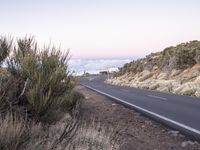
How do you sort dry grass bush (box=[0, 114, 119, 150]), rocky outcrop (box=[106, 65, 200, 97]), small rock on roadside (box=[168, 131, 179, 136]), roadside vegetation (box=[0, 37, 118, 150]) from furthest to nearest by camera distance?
rocky outcrop (box=[106, 65, 200, 97]) < small rock on roadside (box=[168, 131, 179, 136]) < roadside vegetation (box=[0, 37, 118, 150]) < dry grass bush (box=[0, 114, 119, 150])

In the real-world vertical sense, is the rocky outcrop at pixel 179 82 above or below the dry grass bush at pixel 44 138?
below

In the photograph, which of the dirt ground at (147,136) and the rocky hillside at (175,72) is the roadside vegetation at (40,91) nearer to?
the dirt ground at (147,136)

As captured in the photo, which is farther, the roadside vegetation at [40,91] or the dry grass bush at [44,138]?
the roadside vegetation at [40,91]

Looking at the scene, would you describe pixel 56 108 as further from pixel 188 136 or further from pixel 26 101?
pixel 188 136

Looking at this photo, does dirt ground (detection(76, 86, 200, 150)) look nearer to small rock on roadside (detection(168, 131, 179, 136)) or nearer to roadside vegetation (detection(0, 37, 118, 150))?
small rock on roadside (detection(168, 131, 179, 136))

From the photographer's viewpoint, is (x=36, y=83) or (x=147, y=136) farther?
(x=147, y=136)

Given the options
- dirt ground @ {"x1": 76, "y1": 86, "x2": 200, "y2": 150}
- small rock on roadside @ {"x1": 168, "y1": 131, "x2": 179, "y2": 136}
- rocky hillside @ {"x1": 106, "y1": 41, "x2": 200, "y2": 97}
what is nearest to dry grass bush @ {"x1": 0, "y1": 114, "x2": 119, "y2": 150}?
dirt ground @ {"x1": 76, "y1": 86, "x2": 200, "y2": 150}

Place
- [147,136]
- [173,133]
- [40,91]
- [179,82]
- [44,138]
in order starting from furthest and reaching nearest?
[179,82]
[173,133]
[147,136]
[40,91]
[44,138]

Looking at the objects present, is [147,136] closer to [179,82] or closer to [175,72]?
[179,82]

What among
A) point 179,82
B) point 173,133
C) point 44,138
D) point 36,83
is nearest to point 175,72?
point 179,82

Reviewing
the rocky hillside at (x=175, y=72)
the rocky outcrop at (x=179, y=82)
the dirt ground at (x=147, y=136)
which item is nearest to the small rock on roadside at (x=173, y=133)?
the dirt ground at (x=147, y=136)

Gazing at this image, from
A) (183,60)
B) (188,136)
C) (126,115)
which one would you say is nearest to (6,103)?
(188,136)

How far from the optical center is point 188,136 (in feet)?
36.1

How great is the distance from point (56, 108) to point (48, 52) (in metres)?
1.36
